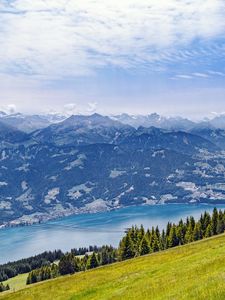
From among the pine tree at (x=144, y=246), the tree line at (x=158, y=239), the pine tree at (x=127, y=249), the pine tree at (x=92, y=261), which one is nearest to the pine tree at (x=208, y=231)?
the tree line at (x=158, y=239)

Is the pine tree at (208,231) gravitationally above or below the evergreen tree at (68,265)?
above

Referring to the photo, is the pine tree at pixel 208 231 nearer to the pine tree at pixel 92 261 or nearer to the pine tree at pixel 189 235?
the pine tree at pixel 189 235

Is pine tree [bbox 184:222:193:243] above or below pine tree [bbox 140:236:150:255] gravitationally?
above

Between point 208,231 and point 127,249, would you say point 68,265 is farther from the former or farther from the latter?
point 208,231

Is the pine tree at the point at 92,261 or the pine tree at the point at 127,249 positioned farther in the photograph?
the pine tree at the point at 92,261

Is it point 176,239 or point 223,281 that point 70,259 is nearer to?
point 176,239

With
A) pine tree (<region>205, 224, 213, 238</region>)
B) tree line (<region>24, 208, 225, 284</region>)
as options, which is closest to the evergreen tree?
tree line (<region>24, 208, 225, 284</region>)

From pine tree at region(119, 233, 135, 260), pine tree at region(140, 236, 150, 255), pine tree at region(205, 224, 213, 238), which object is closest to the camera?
pine tree at region(205, 224, 213, 238)

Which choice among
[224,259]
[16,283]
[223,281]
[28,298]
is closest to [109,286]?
[224,259]

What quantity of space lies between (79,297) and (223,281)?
17.8m

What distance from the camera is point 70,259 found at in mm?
135000

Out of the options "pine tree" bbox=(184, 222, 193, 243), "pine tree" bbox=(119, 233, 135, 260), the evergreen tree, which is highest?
"pine tree" bbox=(184, 222, 193, 243)

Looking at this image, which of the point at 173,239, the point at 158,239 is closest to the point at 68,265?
the point at 158,239

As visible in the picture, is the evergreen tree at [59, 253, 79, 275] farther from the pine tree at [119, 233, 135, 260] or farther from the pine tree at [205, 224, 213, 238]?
the pine tree at [205, 224, 213, 238]
